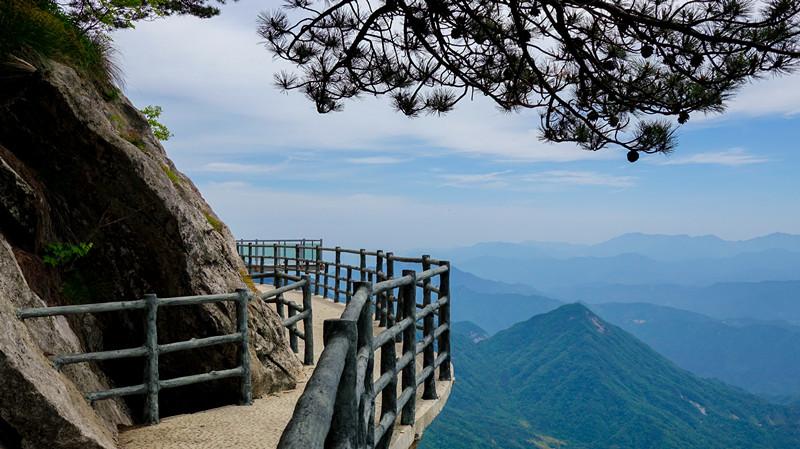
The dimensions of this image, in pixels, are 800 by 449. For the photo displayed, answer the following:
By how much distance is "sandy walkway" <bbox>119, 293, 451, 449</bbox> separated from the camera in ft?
17.0

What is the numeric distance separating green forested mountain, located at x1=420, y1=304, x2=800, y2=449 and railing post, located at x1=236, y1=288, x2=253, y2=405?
3647 inches

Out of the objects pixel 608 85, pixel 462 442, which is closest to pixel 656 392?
pixel 462 442

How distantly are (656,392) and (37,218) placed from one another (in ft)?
509

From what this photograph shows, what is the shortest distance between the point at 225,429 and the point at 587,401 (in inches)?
5904

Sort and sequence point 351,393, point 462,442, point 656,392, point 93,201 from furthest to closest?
point 656,392 → point 462,442 → point 93,201 → point 351,393

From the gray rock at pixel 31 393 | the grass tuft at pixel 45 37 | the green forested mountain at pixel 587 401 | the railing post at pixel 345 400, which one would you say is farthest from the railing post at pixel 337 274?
the green forested mountain at pixel 587 401

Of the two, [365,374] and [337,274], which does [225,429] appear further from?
[337,274]

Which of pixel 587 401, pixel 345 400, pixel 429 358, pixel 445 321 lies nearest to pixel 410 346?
pixel 429 358

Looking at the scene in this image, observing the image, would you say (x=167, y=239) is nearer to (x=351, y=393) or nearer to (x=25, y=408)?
(x=25, y=408)

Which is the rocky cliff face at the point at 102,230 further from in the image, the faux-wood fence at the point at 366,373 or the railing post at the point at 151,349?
the faux-wood fence at the point at 366,373

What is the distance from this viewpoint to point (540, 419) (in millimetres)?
143625

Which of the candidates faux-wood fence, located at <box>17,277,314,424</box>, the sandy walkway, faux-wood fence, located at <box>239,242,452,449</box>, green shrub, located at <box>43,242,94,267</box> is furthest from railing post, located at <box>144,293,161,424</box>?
faux-wood fence, located at <box>239,242,452,449</box>

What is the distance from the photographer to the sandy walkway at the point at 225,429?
17.0 ft

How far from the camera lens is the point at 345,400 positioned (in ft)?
6.05
